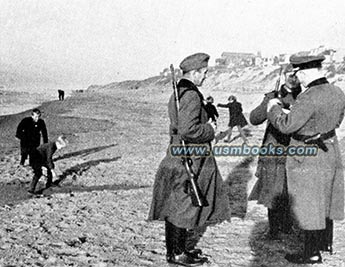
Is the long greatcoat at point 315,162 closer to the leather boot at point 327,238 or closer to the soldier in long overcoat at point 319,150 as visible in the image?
the soldier in long overcoat at point 319,150

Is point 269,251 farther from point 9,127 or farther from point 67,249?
point 9,127

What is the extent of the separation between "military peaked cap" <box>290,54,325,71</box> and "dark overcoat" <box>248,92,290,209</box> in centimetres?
79

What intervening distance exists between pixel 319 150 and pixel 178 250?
170 centimetres

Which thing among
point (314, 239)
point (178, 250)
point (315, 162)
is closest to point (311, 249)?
point (314, 239)

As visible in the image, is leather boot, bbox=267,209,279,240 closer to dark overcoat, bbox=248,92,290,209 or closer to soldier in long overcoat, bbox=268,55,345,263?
dark overcoat, bbox=248,92,290,209

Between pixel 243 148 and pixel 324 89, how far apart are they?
10.2 m

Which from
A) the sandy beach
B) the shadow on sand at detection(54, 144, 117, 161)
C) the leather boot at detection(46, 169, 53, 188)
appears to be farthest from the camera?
the shadow on sand at detection(54, 144, 117, 161)

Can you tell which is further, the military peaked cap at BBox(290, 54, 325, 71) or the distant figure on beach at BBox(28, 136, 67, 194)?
the distant figure on beach at BBox(28, 136, 67, 194)

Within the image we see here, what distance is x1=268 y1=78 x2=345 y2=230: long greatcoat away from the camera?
13.2 ft

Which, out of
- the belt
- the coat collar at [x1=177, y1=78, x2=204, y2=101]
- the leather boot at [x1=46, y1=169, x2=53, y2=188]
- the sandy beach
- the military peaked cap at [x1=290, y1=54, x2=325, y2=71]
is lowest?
the sandy beach

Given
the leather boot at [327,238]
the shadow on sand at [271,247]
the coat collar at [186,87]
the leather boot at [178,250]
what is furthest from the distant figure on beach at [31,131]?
the leather boot at [327,238]

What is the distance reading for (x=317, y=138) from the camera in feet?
13.4

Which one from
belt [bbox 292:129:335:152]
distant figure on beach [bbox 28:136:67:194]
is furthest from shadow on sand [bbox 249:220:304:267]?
distant figure on beach [bbox 28:136:67:194]

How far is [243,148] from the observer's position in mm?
14203
